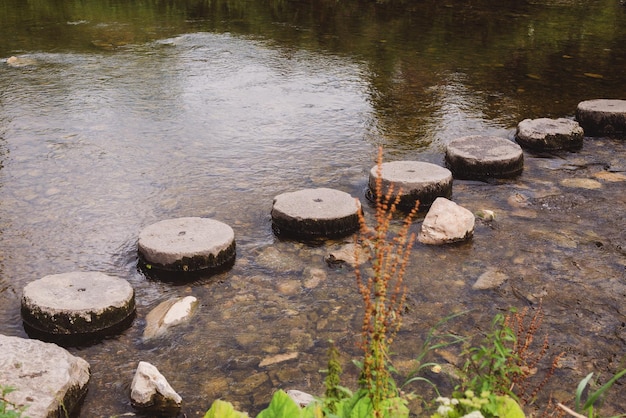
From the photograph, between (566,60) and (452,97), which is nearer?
(452,97)

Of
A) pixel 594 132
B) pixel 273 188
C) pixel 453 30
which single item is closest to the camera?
pixel 273 188

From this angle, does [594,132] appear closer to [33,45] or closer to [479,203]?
[479,203]

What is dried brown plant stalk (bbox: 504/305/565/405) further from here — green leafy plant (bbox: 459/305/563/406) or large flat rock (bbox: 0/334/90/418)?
large flat rock (bbox: 0/334/90/418)

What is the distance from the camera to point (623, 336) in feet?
11.6

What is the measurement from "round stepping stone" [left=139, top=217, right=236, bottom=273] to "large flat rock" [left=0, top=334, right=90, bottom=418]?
105 centimetres

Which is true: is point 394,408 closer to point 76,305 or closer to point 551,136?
point 76,305

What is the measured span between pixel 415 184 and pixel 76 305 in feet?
8.79

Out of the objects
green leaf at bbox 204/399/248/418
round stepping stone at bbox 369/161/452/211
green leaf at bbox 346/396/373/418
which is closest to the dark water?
round stepping stone at bbox 369/161/452/211

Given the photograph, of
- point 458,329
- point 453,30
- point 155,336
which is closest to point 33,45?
point 453,30

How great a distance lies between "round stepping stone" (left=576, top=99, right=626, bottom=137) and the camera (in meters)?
6.68

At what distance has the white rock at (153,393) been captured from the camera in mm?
2953

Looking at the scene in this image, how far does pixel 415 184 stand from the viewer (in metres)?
5.03

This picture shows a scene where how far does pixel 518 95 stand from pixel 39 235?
232 inches

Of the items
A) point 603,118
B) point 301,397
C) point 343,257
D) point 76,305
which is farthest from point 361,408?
point 603,118
